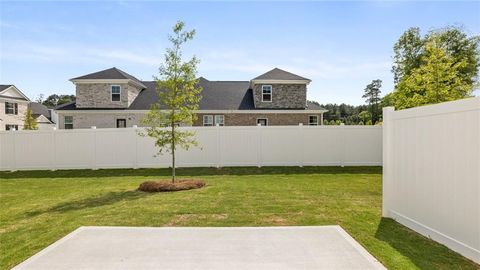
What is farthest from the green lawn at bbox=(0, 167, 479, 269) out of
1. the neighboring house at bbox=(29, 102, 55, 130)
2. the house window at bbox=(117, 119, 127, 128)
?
the neighboring house at bbox=(29, 102, 55, 130)

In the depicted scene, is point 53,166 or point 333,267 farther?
point 53,166

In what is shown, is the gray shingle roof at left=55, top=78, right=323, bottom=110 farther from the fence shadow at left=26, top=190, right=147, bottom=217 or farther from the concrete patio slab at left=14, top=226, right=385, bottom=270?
the concrete patio slab at left=14, top=226, right=385, bottom=270

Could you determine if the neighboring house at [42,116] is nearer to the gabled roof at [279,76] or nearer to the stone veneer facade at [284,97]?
the stone veneer facade at [284,97]

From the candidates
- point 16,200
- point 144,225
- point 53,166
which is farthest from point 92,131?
point 144,225

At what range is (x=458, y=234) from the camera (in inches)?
176

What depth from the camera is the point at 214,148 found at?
14.7m

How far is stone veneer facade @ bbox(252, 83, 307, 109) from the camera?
24766 mm

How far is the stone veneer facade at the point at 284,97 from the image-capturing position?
975 inches

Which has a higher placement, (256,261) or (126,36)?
(126,36)

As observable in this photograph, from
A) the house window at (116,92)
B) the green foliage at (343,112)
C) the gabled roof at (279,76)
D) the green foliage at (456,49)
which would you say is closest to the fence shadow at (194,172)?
the house window at (116,92)

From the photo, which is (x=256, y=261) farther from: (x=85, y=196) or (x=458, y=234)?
(x=85, y=196)

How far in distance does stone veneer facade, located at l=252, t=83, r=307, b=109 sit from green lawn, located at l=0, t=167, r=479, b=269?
12.6 m

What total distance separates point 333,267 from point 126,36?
1148cm

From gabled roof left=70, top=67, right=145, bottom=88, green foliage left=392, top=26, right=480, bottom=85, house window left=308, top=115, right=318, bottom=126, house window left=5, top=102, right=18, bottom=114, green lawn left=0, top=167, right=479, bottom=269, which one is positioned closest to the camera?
green lawn left=0, top=167, right=479, bottom=269
